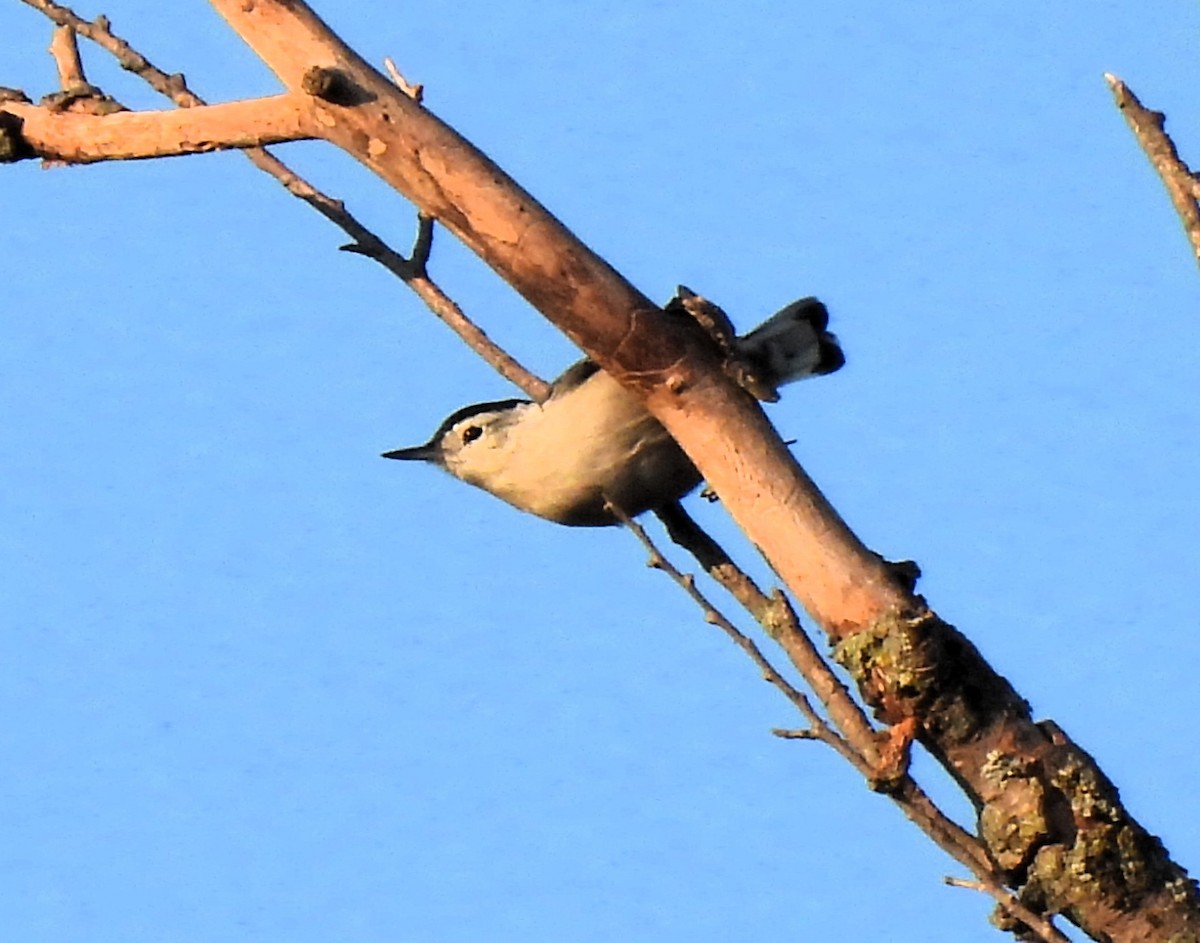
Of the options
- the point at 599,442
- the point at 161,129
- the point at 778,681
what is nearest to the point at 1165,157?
the point at 778,681

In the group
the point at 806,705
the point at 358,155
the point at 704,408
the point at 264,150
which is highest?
the point at 264,150

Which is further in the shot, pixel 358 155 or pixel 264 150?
pixel 264 150

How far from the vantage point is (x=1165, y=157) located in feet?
7.59

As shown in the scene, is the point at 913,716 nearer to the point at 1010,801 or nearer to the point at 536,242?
the point at 1010,801

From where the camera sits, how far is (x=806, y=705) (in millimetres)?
2674

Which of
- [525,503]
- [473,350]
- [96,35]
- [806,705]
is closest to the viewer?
[806,705]

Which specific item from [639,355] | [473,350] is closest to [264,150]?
[473,350]

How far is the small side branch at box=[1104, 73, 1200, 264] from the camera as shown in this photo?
2.28 metres

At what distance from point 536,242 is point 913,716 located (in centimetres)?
99

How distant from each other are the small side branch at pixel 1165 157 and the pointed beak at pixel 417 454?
3.38 metres

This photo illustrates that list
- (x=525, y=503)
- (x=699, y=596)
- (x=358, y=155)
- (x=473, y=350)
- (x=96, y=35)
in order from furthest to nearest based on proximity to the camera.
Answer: (x=525, y=503) < (x=473, y=350) < (x=96, y=35) < (x=358, y=155) < (x=699, y=596)

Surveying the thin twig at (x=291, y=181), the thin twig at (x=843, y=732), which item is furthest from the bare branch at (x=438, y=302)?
the thin twig at (x=843, y=732)

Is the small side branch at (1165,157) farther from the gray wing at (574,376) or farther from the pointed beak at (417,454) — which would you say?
the pointed beak at (417,454)

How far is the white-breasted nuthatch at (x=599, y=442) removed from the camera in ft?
13.3
